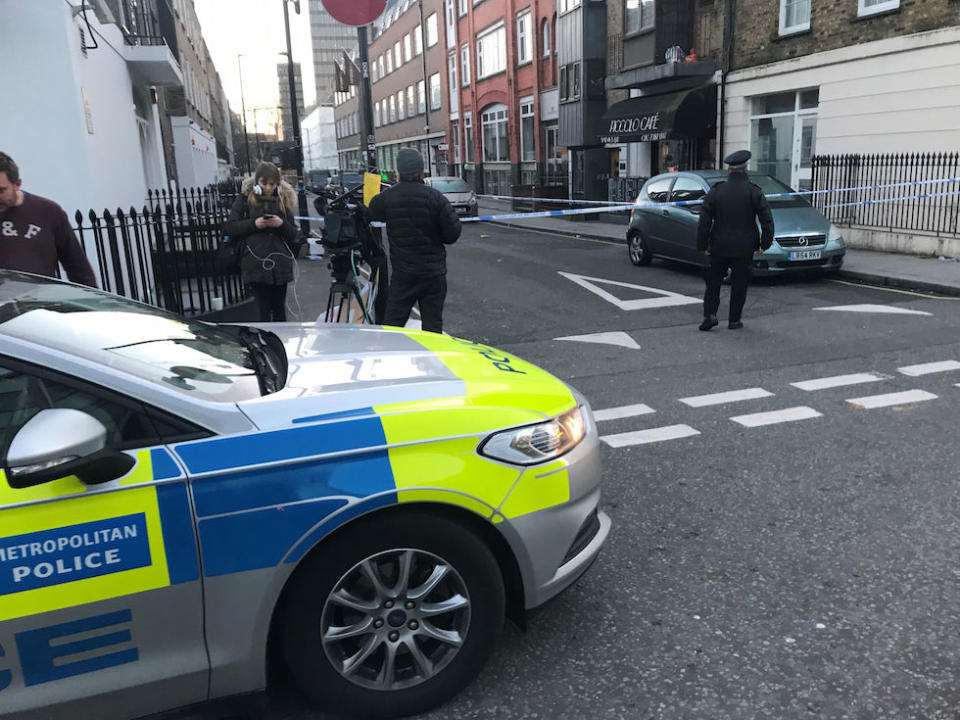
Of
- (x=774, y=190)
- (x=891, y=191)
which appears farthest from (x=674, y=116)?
(x=774, y=190)

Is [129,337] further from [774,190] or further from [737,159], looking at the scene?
[774,190]

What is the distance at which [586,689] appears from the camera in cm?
277

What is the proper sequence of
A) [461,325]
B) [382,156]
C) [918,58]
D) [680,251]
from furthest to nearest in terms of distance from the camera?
[382,156] → [918,58] → [680,251] → [461,325]

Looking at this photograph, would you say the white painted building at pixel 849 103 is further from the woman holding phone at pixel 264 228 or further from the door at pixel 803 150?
the woman holding phone at pixel 264 228

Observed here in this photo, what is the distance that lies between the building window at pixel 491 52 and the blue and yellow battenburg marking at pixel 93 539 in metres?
35.6

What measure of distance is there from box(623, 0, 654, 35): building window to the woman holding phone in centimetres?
1777

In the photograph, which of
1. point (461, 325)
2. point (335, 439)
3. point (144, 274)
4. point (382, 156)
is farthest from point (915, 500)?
point (382, 156)

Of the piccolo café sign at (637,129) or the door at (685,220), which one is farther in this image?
the piccolo café sign at (637,129)

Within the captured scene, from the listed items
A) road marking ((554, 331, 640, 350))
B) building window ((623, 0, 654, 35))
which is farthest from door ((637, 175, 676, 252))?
building window ((623, 0, 654, 35))

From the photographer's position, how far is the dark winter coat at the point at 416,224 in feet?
20.7

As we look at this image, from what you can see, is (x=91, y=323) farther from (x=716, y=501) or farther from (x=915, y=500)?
(x=915, y=500)

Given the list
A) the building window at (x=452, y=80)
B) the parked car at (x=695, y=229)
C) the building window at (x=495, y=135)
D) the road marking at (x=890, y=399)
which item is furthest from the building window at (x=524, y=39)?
the road marking at (x=890, y=399)

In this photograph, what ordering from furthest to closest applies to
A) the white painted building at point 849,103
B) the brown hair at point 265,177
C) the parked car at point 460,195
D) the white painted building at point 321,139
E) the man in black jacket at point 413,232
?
1. the white painted building at point 321,139
2. the parked car at point 460,195
3. the white painted building at point 849,103
4. the man in black jacket at point 413,232
5. the brown hair at point 265,177

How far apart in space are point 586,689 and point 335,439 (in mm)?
1296
